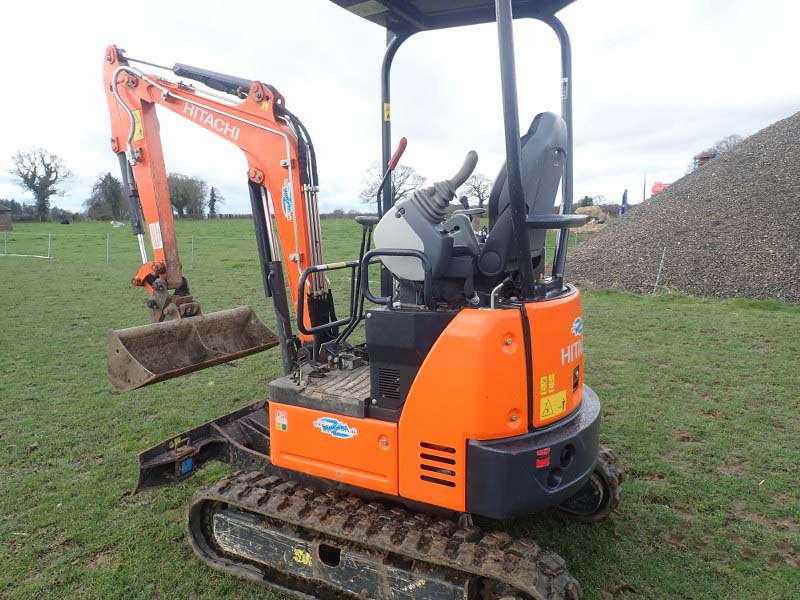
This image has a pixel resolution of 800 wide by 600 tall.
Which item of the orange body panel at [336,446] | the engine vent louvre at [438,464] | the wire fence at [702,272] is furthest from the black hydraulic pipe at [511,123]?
the wire fence at [702,272]

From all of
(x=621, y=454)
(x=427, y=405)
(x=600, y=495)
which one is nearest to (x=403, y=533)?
(x=427, y=405)

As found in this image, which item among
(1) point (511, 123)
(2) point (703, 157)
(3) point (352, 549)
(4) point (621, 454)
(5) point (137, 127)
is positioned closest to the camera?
(1) point (511, 123)

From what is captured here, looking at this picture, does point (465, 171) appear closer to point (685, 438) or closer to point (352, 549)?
point (352, 549)

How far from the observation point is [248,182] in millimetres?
4578

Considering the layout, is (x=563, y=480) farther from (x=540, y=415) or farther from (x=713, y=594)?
(x=713, y=594)

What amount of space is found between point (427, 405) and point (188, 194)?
194ft

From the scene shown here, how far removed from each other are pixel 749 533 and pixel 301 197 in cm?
392

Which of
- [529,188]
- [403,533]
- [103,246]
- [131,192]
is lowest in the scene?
[403,533]

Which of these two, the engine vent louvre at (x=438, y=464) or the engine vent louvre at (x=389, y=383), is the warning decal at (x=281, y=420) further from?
the engine vent louvre at (x=438, y=464)

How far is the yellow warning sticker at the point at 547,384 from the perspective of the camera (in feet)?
10.3

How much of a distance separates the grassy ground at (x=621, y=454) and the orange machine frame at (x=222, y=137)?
69.8 inches

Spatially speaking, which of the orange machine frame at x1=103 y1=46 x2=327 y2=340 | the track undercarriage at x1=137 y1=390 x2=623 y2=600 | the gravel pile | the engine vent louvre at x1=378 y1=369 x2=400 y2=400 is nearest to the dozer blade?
the orange machine frame at x1=103 y1=46 x2=327 y2=340

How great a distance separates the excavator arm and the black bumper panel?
1.98 meters

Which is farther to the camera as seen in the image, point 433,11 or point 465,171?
point 433,11
